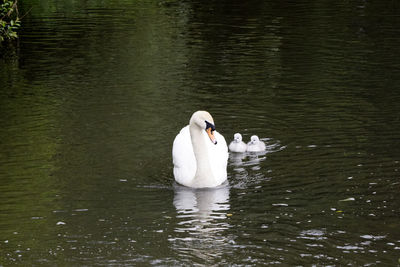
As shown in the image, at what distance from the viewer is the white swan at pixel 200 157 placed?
13.2m

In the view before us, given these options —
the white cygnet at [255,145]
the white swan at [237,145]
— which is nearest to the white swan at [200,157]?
the white cygnet at [255,145]

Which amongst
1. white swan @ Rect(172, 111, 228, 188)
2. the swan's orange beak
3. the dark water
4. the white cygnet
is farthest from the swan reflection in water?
the white cygnet

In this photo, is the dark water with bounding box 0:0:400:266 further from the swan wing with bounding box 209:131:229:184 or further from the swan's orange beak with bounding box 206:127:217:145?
the swan's orange beak with bounding box 206:127:217:145

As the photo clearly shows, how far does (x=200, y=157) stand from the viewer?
524 inches

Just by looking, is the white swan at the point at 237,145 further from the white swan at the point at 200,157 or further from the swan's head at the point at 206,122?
the swan's head at the point at 206,122

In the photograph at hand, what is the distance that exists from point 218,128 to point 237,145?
7.10 ft

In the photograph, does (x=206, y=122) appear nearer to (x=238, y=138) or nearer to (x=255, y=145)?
(x=255, y=145)

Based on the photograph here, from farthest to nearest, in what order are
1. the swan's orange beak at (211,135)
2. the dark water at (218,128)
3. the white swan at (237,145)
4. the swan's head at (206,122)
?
1. the white swan at (237,145)
2. the swan's head at (206,122)
3. the swan's orange beak at (211,135)
4. the dark water at (218,128)

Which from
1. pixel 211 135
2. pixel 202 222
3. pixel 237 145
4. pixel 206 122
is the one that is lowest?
pixel 202 222

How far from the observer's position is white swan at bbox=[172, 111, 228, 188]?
13.2 metres

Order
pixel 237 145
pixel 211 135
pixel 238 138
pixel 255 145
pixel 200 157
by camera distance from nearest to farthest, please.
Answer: pixel 211 135 → pixel 200 157 → pixel 255 145 → pixel 237 145 → pixel 238 138

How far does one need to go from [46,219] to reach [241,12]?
29.5 metres

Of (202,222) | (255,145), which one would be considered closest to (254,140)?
(255,145)

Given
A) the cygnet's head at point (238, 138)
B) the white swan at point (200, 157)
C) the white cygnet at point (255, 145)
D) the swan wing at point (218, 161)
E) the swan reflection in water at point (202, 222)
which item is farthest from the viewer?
the cygnet's head at point (238, 138)
